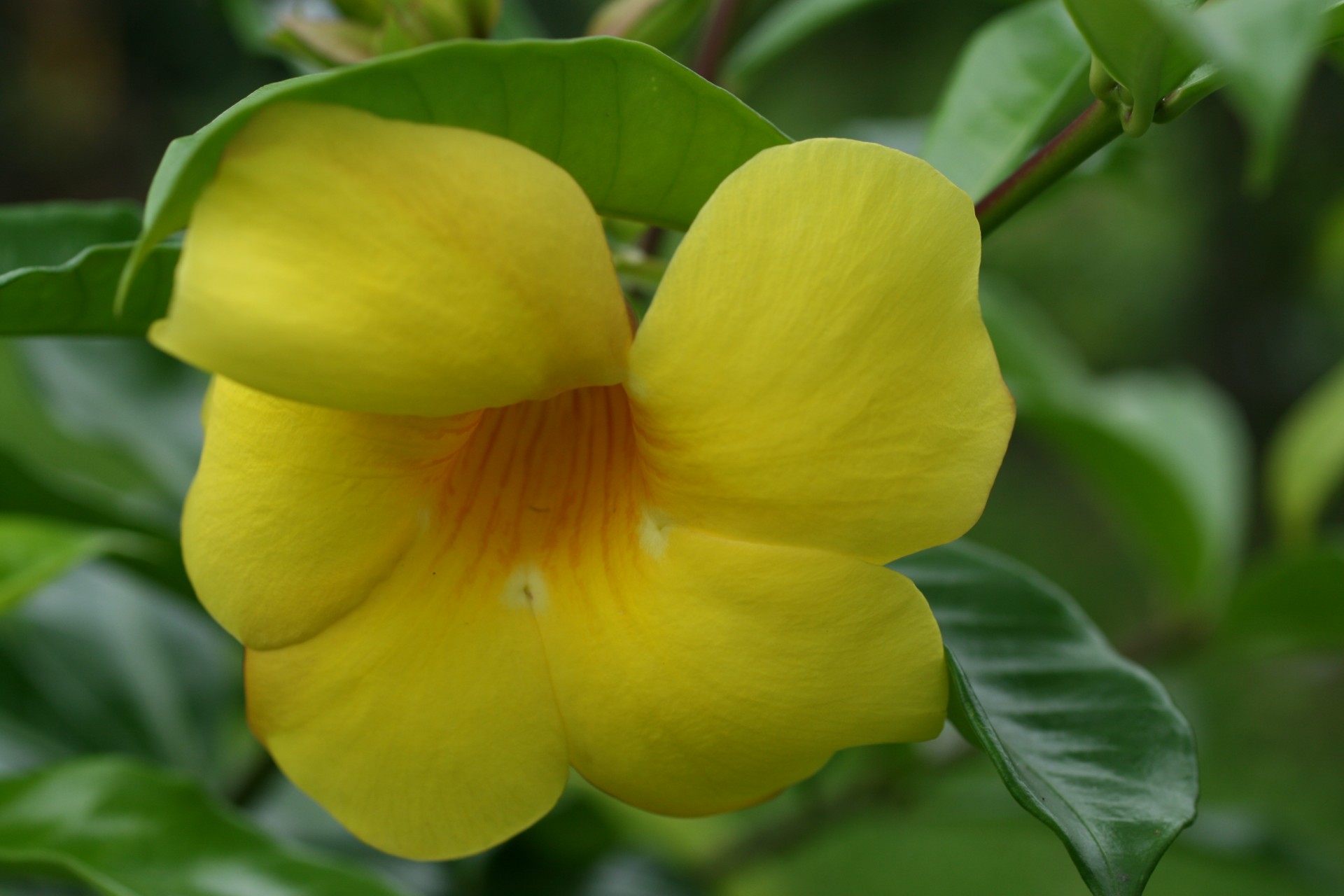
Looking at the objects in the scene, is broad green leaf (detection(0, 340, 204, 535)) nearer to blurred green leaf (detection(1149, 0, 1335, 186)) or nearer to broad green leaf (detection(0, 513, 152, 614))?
broad green leaf (detection(0, 513, 152, 614))

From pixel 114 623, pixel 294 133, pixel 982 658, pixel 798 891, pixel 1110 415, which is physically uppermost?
pixel 294 133

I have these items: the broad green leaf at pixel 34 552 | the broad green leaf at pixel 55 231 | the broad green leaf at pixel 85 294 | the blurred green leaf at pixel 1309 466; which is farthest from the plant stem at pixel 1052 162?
the blurred green leaf at pixel 1309 466

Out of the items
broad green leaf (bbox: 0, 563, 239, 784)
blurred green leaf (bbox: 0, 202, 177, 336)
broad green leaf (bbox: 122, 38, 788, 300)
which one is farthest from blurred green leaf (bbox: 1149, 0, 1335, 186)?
broad green leaf (bbox: 0, 563, 239, 784)

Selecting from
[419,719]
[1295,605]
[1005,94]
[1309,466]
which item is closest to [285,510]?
[419,719]

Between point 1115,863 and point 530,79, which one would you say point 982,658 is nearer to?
point 1115,863

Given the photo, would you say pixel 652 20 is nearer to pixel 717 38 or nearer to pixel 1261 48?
pixel 717 38

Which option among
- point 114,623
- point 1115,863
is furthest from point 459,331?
point 114,623
